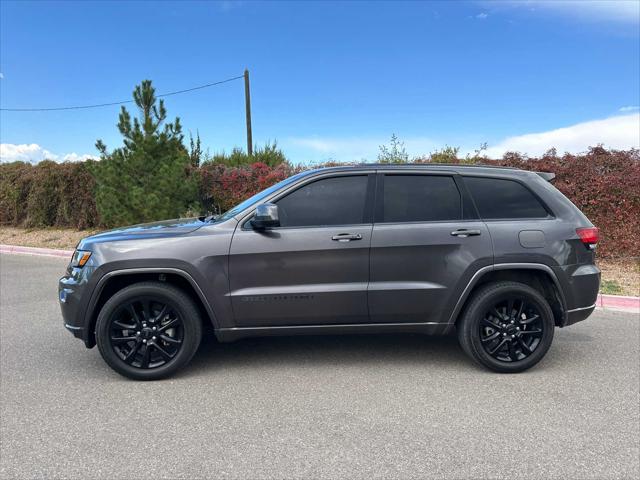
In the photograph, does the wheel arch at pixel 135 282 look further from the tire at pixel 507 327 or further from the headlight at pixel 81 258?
the tire at pixel 507 327

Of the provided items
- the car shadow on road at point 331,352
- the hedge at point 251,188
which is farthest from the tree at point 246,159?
the car shadow on road at point 331,352

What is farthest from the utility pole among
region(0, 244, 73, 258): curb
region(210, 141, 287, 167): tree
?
region(0, 244, 73, 258): curb

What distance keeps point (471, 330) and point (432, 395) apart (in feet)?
2.29

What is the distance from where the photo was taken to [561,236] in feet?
13.3

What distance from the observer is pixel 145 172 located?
38.2 feet

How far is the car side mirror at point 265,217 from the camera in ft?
12.2

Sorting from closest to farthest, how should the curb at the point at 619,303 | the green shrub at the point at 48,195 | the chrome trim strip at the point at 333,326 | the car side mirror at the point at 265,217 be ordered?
the car side mirror at the point at 265,217 → the chrome trim strip at the point at 333,326 → the curb at the point at 619,303 → the green shrub at the point at 48,195

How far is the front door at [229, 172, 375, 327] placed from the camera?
3.88 meters

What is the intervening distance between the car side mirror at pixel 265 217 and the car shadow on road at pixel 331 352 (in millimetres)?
1304

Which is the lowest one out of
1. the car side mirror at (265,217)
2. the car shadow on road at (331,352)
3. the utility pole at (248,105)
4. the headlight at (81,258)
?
the car shadow on road at (331,352)

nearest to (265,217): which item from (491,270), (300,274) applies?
(300,274)

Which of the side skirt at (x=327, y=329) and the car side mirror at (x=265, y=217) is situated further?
the side skirt at (x=327, y=329)

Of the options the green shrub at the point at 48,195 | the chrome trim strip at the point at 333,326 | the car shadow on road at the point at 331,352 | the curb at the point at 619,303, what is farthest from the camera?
the green shrub at the point at 48,195

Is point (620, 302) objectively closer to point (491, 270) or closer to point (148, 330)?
point (491, 270)
